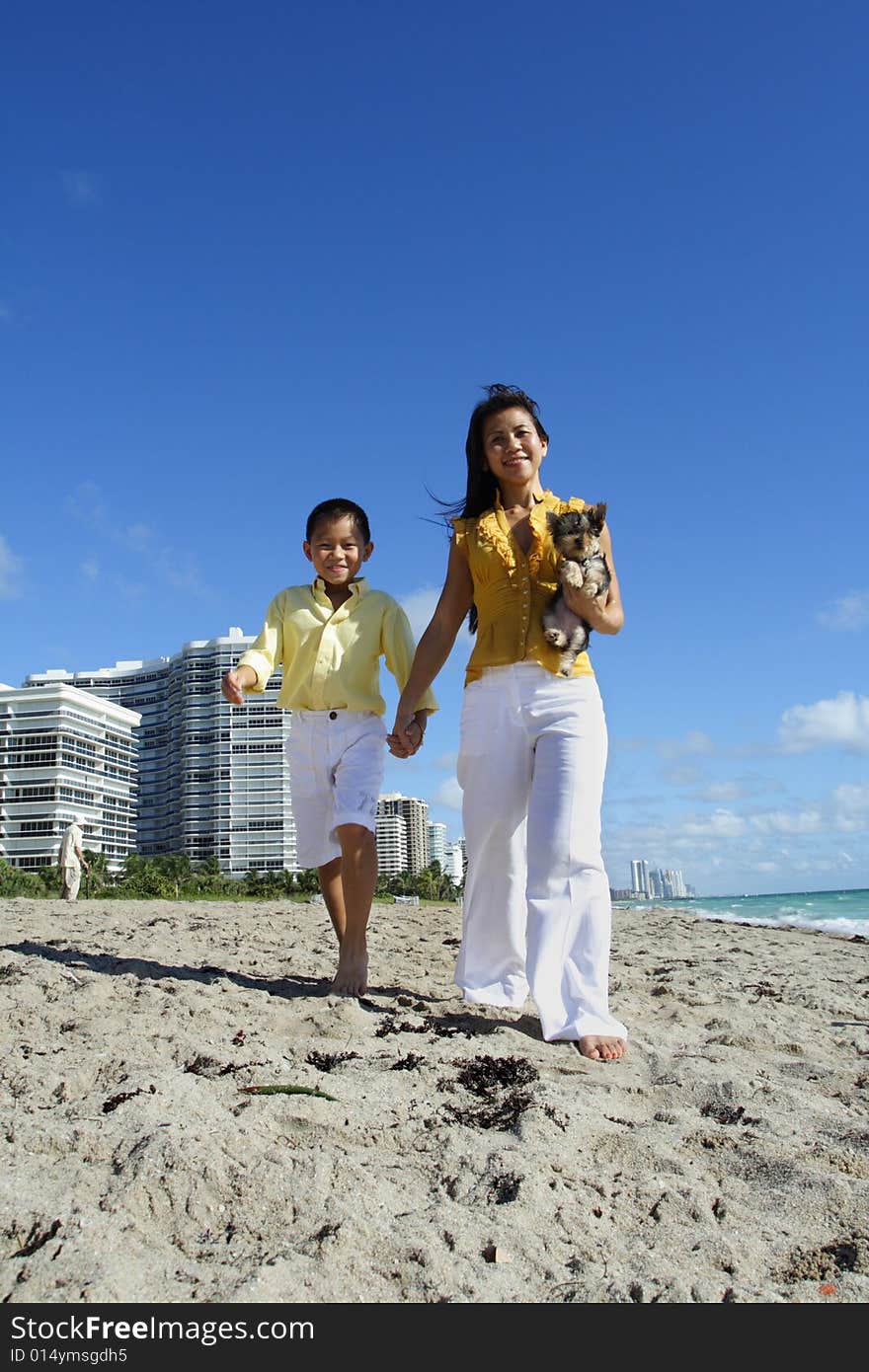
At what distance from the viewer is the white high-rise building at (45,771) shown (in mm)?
89750

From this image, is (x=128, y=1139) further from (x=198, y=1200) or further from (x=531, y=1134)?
(x=531, y=1134)

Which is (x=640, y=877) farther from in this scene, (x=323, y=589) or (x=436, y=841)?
(x=323, y=589)

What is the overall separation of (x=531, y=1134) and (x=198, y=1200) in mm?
822

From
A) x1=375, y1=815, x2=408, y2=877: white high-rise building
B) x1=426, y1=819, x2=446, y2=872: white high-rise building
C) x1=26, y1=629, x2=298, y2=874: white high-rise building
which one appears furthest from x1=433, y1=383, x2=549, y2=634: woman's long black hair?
x1=426, y1=819, x2=446, y2=872: white high-rise building

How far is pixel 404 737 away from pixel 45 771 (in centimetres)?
9521

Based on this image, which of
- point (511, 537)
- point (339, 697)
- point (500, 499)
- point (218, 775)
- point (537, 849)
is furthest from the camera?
point (218, 775)

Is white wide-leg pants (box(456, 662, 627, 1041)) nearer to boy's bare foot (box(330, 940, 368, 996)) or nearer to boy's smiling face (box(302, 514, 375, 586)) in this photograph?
boy's bare foot (box(330, 940, 368, 996))

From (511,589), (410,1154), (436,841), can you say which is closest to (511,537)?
(511,589)

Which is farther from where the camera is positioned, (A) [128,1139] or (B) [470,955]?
(B) [470,955]

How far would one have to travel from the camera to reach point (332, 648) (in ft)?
14.0

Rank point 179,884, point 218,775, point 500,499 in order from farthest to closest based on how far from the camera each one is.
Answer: point 218,775 → point 179,884 → point 500,499
